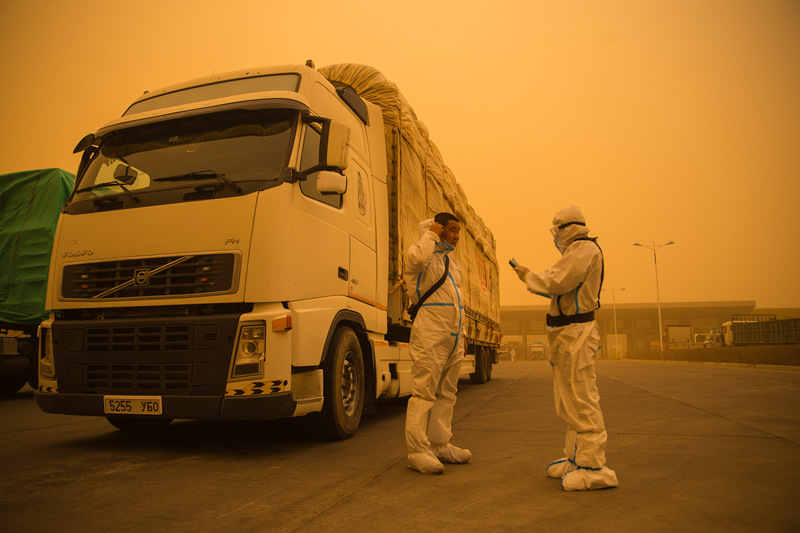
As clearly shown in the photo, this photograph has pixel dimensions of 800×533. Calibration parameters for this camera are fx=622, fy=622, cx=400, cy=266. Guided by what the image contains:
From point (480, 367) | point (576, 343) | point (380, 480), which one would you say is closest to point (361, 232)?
point (380, 480)

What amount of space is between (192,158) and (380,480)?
318 cm

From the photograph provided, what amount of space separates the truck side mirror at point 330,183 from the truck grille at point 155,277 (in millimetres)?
947

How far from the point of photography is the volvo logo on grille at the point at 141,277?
498cm

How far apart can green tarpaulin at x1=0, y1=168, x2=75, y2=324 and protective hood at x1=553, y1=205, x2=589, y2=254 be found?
7950mm

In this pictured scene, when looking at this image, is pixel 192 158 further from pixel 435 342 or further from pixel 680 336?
pixel 680 336

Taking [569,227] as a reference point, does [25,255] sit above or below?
above

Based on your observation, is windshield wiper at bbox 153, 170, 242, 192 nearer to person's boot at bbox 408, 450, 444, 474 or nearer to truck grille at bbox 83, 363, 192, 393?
truck grille at bbox 83, 363, 192, 393

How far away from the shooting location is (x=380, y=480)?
4.18 metres

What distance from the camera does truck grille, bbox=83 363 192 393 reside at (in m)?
4.86

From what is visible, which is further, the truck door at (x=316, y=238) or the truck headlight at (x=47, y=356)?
the truck headlight at (x=47, y=356)

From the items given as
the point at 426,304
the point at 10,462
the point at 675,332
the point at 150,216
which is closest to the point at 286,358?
the point at 426,304

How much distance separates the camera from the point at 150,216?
16.7ft

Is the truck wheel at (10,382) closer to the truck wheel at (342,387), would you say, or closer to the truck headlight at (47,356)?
the truck headlight at (47,356)

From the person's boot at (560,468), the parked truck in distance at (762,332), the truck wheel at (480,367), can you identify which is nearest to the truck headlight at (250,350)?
the person's boot at (560,468)
